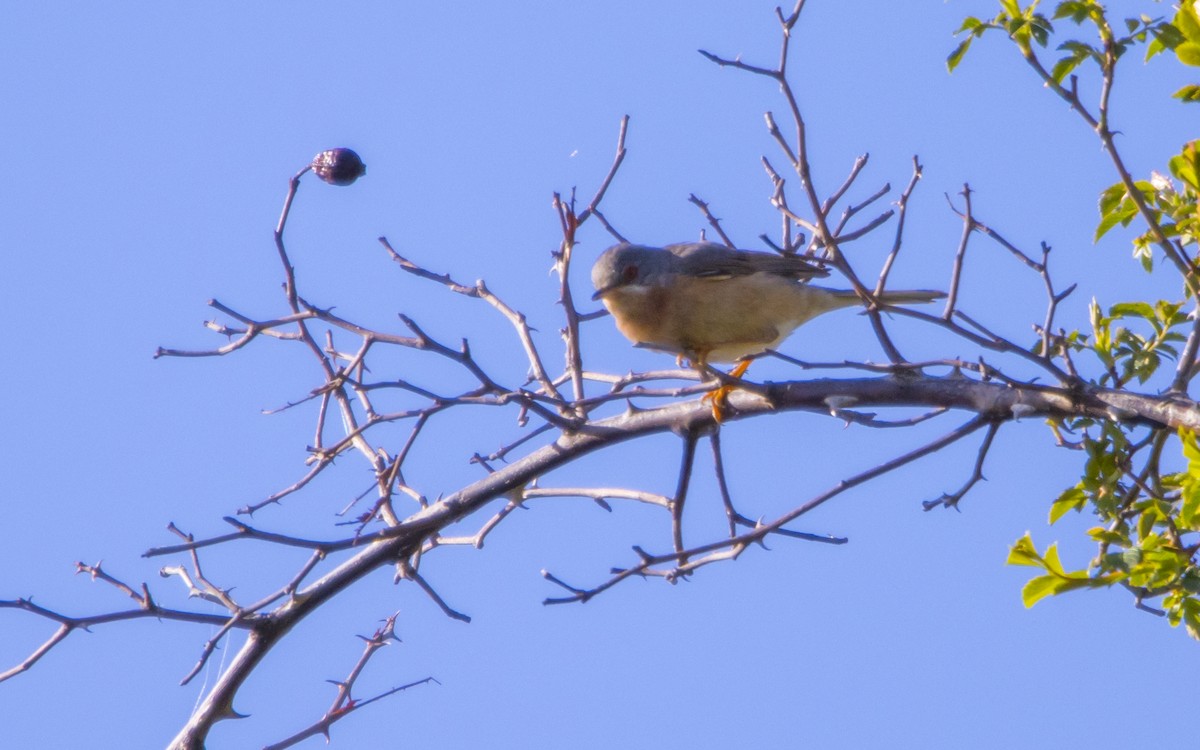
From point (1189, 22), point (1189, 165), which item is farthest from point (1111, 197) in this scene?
point (1189, 22)

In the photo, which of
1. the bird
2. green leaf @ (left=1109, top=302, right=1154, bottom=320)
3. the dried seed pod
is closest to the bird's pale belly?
the bird

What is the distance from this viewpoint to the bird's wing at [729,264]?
5934mm

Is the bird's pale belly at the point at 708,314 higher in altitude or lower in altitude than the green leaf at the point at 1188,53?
higher

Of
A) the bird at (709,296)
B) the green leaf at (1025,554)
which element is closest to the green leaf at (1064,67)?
the green leaf at (1025,554)

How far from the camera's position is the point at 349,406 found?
4258 millimetres

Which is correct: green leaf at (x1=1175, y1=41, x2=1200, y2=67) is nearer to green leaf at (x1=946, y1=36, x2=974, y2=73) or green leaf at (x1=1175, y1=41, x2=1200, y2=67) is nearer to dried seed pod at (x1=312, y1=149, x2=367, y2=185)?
green leaf at (x1=946, y1=36, x2=974, y2=73)

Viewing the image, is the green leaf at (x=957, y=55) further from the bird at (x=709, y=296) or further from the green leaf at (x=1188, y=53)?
the bird at (x=709, y=296)

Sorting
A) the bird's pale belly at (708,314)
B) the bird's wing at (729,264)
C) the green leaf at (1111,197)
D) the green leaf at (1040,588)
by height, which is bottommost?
the green leaf at (1040,588)

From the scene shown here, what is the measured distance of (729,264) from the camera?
19.8ft

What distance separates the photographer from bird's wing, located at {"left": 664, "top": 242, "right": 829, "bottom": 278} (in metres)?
5.93

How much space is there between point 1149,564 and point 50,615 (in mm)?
2781

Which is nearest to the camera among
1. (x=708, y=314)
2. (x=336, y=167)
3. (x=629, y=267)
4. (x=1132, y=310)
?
(x=1132, y=310)

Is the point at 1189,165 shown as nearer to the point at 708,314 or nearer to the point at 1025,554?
the point at 1025,554

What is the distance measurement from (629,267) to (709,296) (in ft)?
1.49
